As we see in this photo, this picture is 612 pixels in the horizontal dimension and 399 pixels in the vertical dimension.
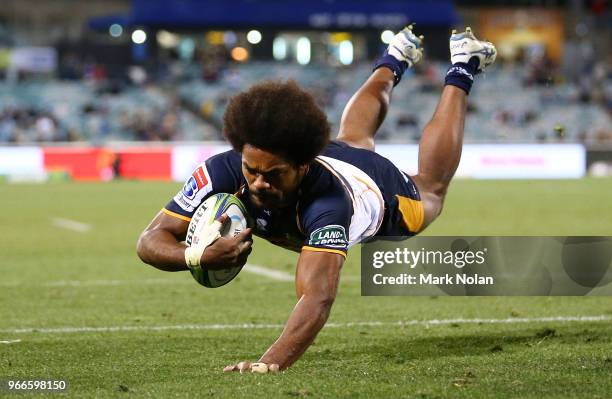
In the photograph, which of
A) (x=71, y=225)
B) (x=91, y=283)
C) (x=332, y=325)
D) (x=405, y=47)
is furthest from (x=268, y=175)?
(x=71, y=225)

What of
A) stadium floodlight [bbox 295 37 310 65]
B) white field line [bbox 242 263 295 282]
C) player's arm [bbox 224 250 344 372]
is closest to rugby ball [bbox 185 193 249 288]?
player's arm [bbox 224 250 344 372]

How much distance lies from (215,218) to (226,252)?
0.99 ft

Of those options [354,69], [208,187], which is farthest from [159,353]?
[354,69]

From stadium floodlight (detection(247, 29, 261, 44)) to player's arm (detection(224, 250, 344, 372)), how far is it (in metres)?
42.5

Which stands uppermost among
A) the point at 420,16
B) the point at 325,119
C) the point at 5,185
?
the point at 420,16

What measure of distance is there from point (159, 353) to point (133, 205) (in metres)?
16.2

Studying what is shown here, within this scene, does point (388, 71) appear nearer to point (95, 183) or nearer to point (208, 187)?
point (208, 187)

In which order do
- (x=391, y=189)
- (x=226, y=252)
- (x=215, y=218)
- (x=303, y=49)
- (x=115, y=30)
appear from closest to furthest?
(x=226, y=252) < (x=215, y=218) < (x=391, y=189) < (x=303, y=49) < (x=115, y=30)

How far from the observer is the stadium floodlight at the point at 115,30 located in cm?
5380

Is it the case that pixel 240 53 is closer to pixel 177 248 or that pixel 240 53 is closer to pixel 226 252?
pixel 177 248

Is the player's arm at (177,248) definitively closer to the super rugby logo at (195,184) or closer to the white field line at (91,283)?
the super rugby logo at (195,184)

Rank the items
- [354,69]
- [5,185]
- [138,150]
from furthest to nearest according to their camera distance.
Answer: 1. [354,69]
2. [138,150]
3. [5,185]

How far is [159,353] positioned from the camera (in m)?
7.48

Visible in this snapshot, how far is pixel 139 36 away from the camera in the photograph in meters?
49.6
